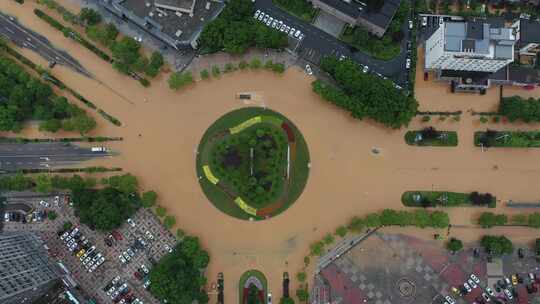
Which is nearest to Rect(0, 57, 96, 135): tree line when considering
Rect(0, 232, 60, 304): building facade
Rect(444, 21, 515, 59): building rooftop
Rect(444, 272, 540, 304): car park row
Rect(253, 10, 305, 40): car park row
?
Rect(0, 232, 60, 304): building facade

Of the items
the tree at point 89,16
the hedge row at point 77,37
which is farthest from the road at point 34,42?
the tree at point 89,16

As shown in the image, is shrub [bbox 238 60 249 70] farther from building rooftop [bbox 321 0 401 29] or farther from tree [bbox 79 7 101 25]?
tree [bbox 79 7 101 25]

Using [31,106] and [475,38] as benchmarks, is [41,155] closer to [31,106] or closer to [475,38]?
[31,106]

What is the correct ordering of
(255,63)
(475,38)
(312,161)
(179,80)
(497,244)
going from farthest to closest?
(312,161) → (255,63) → (179,80) → (497,244) → (475,38)

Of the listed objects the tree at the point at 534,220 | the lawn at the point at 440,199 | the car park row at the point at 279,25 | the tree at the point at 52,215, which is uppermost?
the car park row at the point at 279,25

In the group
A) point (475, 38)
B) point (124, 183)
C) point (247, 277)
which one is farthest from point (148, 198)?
point (475, 38)

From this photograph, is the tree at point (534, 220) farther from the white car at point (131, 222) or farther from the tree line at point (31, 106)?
the tree line at point (31, 106)
